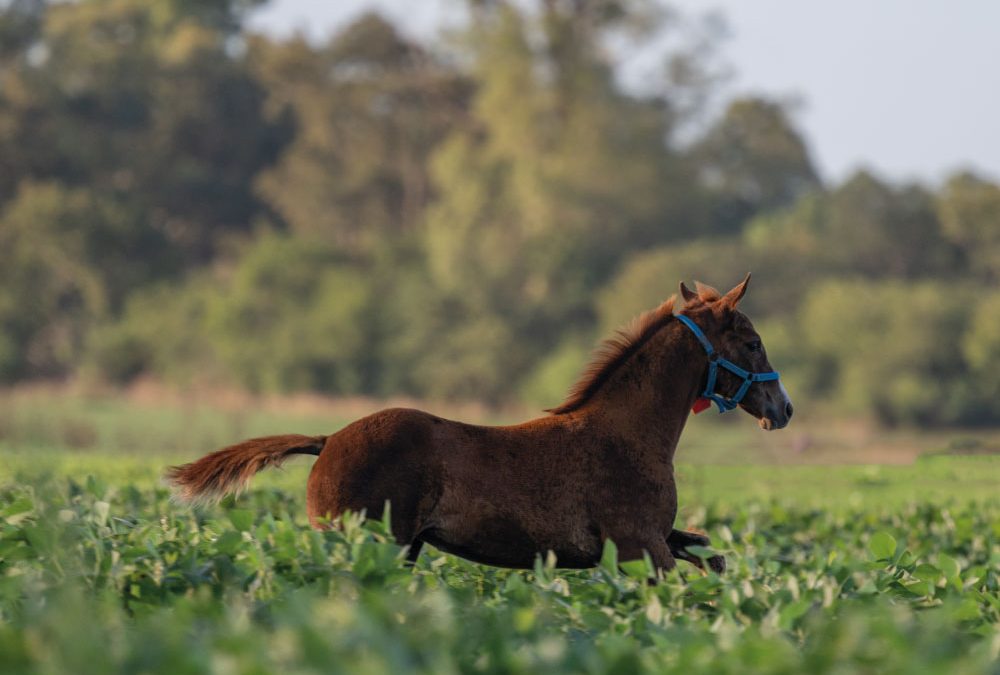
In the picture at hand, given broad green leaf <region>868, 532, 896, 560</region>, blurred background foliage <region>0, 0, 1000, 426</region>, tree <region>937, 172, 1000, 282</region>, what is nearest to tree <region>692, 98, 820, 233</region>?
blurred background foliage <region>0, 0, 1000, 426</region>

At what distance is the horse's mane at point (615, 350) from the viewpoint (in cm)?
702

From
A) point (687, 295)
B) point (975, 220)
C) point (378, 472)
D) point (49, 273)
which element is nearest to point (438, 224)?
point (49, 273)

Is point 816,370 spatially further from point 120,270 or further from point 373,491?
point 373,491

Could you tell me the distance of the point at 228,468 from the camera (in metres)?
6.33

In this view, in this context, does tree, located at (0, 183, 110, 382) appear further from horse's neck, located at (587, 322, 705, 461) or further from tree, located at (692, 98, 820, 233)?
horse's neck, located at (587, 322, 705, 461)

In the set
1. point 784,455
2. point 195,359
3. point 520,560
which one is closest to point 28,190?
point 195,359

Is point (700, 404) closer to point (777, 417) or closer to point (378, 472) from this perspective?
point (777, 417)

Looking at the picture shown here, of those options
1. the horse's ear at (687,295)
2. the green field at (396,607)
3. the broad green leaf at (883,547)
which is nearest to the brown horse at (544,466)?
the horse's ear at (687,295)

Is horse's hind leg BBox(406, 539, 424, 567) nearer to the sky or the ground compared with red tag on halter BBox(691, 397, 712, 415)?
Answer: nearer to the ground

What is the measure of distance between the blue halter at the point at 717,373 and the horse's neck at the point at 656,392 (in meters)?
0.04

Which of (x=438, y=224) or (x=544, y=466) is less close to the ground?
(x=438, y=224)

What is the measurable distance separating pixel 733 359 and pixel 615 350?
1.88 feet

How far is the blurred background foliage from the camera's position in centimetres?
4550

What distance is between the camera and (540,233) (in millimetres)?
48750
